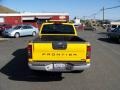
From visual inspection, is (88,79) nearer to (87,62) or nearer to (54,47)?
(87,62)

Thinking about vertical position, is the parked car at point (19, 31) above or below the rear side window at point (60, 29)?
below

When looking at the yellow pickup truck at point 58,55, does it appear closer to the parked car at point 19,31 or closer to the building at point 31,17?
the parked car at point 19,31

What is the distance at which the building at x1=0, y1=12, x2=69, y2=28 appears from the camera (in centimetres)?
6259

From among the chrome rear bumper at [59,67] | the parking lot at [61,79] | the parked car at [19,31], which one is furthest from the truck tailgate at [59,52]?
the parked car at [19,31]

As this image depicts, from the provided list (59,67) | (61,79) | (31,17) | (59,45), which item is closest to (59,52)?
(59,45)

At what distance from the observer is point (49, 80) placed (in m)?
9.91

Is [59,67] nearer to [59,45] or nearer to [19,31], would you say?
[59,45]

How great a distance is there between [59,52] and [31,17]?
186 feet

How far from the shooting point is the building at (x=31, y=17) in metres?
62.6

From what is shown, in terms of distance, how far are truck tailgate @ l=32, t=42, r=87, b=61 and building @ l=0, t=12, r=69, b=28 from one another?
175ft

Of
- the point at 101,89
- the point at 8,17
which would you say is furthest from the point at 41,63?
the point at 8,17

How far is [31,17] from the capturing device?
215 ft

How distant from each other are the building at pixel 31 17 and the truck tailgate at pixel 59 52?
5337 cm

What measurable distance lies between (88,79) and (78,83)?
0.73 meters
